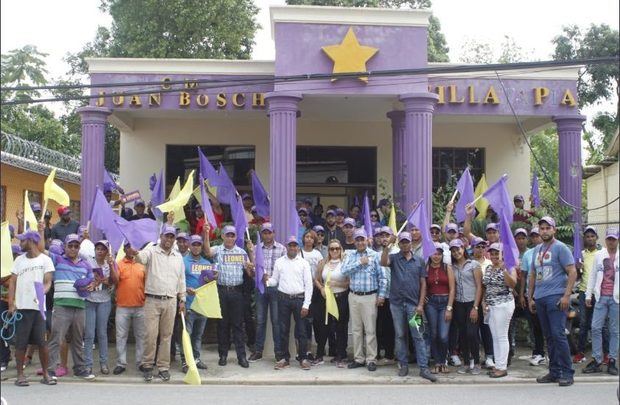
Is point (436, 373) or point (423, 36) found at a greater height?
point (423, 36)

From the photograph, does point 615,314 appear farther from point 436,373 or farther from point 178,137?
point 178,137

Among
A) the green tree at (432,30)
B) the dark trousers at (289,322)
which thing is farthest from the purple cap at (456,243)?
the green tree at (432,30)

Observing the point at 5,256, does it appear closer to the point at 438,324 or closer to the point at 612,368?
the point at 438,324

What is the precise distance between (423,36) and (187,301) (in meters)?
6.75

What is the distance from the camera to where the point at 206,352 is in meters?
10.5

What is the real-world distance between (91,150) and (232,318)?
560cm

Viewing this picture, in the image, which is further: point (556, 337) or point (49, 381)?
point (49, 381)

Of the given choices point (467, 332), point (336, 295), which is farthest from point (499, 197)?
point (336, 295)

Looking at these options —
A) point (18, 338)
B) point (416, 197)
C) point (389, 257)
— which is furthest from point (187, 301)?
point (416, 197)

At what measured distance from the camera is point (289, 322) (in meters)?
9.73

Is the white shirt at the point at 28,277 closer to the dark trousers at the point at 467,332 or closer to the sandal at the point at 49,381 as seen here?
the sandal at the point at 49,381

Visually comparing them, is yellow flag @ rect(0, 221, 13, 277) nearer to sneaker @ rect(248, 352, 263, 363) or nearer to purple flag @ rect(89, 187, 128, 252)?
purple flag @ rect(89, 187, 128, 252)

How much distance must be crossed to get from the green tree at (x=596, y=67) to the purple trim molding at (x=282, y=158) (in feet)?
30.5

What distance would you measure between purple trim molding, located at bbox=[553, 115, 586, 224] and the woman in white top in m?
6.19
